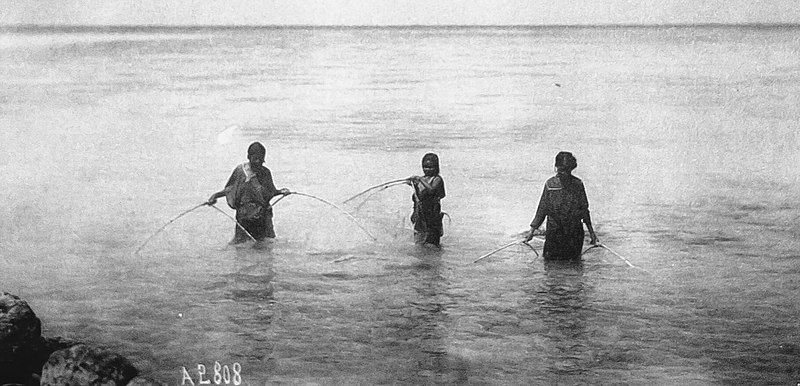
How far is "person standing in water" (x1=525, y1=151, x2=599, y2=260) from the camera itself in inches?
153

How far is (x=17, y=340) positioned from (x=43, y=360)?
0.17 m

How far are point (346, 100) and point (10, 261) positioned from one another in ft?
6.28

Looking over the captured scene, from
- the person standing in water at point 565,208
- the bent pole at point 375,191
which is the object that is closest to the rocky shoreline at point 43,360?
the bent pole at point 375,191

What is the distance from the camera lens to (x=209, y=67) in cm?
418

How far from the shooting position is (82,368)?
155 inches

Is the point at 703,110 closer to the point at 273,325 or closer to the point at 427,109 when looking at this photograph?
the point at 427,109

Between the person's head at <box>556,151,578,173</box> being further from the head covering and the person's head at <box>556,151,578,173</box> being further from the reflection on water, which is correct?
the head covering

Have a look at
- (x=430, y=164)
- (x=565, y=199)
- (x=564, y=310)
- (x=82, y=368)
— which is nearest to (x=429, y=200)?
(x=430, y=164)

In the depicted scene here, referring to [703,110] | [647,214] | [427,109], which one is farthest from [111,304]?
[703,110]

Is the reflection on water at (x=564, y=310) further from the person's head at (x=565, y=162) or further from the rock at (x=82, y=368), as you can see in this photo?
the rock at (x=82, y=368)

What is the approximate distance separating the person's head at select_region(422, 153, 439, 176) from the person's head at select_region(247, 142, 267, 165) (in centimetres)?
75

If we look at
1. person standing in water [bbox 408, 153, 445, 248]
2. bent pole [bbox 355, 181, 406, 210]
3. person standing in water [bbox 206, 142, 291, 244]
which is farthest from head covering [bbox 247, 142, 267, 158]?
person standing in water [bbox 408, 153, 445, 248]

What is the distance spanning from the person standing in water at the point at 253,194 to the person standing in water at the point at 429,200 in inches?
24.4

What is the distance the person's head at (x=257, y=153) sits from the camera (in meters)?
4.11
